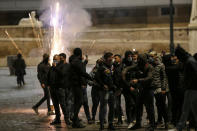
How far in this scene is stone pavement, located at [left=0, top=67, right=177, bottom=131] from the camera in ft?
44.8

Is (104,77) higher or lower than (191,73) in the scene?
lower

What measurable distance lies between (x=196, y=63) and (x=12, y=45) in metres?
39.9

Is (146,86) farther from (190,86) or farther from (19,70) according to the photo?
(19,70)

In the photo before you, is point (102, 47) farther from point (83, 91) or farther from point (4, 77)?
point (83, 91)

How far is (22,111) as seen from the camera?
1762 cm

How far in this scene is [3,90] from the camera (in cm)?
2691

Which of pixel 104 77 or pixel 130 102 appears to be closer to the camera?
pixel 104 77

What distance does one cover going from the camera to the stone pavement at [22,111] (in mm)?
13664

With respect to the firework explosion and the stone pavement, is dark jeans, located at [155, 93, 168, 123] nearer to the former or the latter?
the stone pavement

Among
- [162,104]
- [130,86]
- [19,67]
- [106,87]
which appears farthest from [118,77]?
[19,67]

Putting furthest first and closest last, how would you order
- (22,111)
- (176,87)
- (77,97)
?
(22,111)
(77,97)
(176,87)

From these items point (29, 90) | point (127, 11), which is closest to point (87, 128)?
point (29, 90)

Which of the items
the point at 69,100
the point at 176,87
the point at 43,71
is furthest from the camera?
the point at 43,71

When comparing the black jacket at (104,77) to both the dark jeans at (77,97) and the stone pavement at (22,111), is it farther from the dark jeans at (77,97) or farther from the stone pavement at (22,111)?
the stone pavement at (22,111)
